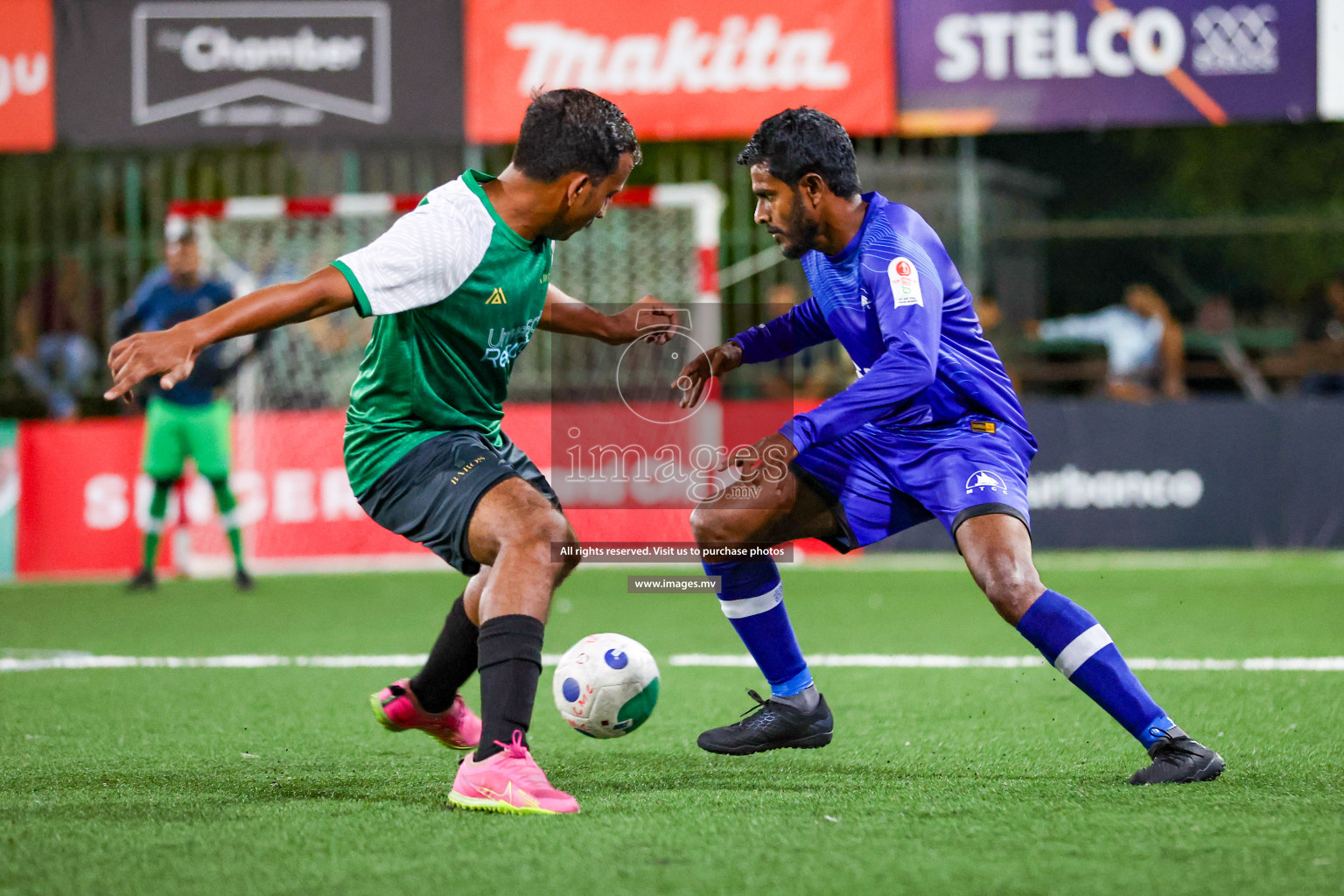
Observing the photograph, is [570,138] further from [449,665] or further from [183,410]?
[183,410]

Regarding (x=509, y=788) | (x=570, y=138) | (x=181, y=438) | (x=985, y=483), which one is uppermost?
(x=570, y=138)

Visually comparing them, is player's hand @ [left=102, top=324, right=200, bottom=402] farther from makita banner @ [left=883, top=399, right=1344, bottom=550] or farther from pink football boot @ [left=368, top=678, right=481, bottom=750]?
makita banner @ [left=883, top=399, right=1344, bottom=550]

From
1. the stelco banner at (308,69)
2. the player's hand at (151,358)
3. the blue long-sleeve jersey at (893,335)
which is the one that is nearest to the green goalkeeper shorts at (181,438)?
the stelco banner at (308,69)

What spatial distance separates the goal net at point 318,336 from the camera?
11422 mm

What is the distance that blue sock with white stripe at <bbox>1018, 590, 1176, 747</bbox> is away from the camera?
414 cm

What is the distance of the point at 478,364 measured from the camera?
4250 millimetres

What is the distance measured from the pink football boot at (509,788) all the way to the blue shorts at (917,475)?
1.37 m

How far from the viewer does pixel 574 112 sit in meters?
4.08

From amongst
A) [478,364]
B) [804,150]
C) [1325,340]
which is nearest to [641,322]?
[478,364]

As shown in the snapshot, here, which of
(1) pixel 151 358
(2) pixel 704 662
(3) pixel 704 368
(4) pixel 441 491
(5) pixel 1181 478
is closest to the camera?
(1) pixel 151 358

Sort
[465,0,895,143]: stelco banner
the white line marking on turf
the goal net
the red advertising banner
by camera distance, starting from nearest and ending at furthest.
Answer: the white line marking on turf < the goal net < [465,0,895,143]: stelco banner < the red advertising banner

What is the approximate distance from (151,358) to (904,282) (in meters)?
2.06

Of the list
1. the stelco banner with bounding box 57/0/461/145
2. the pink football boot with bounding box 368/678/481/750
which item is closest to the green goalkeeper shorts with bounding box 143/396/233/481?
the stelco banner with bounding box 57/0/461/145

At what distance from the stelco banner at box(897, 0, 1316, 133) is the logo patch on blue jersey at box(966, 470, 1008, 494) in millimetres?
7870
